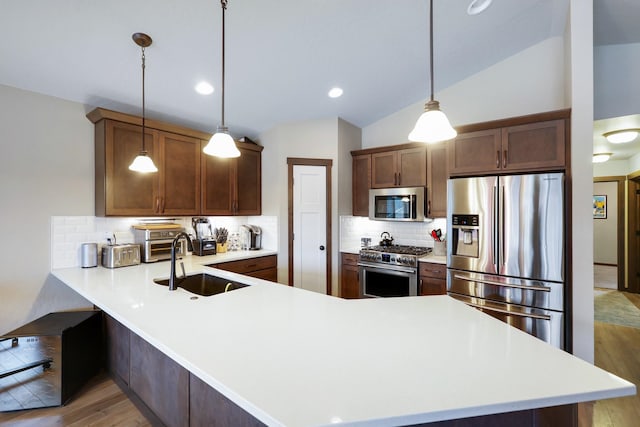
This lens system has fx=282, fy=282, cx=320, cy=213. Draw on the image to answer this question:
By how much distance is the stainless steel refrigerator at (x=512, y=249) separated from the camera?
2.35 metres

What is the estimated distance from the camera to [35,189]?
2434 mm

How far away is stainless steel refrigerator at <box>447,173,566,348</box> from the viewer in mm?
2346

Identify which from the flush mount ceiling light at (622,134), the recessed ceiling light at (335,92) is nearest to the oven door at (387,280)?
the recessed ceiling light at (335,92)

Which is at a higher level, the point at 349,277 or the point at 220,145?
the point at 220,145

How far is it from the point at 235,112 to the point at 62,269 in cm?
229

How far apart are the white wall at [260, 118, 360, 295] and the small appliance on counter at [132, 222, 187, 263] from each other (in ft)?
4.10

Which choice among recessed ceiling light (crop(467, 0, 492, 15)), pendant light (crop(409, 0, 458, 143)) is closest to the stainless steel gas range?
pendant light (crop(409, 0, 458, 143))

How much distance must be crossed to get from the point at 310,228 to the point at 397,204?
116cm

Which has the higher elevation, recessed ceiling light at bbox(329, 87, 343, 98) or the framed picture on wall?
recessed ceiling light at bbox(329, 87, 343, 98)

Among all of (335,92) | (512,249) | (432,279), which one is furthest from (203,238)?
(512,249)

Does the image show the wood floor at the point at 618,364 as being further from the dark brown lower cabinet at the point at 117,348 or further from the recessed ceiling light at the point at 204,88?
the recessed ceiling light at the point at 204,88

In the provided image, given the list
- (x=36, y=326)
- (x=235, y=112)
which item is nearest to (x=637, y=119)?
(x=235, y=112)

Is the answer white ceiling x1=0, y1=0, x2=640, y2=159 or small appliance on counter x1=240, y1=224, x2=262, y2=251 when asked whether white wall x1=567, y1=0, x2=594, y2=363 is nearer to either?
white ceiling x1=0, y1=0, x2=640, y2=159

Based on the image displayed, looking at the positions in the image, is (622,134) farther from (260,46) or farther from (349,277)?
(260,46)
